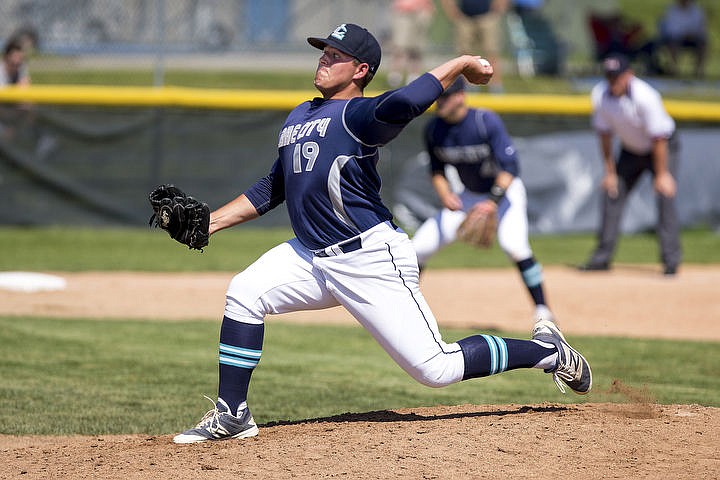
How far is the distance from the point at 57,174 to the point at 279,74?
330 cm

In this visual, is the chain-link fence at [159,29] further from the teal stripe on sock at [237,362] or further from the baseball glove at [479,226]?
the teal stripe on sock at [237,362]

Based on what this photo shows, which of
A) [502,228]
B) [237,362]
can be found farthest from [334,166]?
[502,228]

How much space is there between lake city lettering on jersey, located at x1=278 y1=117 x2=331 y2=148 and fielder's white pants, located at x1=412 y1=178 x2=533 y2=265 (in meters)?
3.86

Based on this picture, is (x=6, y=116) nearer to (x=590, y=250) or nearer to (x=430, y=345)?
(x=590, y=250)

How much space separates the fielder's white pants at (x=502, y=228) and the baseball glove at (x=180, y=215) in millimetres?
4011

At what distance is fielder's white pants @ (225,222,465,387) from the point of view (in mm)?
4797

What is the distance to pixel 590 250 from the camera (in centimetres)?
1373

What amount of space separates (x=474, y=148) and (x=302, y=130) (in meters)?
4.16

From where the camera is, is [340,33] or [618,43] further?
[618,43]

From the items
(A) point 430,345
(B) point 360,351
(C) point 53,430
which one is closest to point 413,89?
(A) point 430,345

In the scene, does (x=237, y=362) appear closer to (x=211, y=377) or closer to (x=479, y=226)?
(x=211, y=377)

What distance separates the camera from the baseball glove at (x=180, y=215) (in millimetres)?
4793

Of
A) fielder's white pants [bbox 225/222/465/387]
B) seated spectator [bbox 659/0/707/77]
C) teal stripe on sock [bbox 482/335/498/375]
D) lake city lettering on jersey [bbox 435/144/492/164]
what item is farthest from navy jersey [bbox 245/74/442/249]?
seated spectator [bbox 659/0/707/77]

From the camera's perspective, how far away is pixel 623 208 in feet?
39.0
